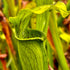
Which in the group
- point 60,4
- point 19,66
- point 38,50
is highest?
point 60,4

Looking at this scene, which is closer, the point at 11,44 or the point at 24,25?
the point at 24,25

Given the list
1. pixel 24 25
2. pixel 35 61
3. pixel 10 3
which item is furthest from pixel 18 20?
pixel 10 3

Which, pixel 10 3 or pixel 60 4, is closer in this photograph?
pixel 60 4

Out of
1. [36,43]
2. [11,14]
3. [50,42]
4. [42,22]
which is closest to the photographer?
[36,43]

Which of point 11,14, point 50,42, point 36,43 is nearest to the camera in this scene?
point 36,43

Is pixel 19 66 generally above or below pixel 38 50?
below

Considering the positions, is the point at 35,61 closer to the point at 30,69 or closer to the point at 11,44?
the point at 30,69

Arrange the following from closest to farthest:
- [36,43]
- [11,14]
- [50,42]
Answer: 1. [36,43]
2. [50,42]
3. [11,14]

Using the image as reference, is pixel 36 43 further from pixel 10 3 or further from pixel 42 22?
pixel 10 3

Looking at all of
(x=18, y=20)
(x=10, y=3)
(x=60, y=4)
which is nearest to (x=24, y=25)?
(x=18, y=20)
